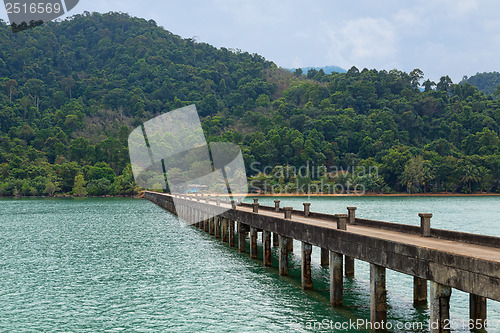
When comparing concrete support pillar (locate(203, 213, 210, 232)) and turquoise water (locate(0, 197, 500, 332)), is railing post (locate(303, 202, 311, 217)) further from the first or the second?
concrete support pillar (locate(203, 213, 210, 232))

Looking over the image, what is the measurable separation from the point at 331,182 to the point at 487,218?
77.8 m

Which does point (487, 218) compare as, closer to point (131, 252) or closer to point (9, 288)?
point (131, 252)

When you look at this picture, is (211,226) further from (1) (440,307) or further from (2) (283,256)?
(1) (440,307)

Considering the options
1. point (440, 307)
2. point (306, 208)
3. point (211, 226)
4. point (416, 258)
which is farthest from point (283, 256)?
point (211, 226)

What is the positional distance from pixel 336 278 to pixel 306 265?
3.28m

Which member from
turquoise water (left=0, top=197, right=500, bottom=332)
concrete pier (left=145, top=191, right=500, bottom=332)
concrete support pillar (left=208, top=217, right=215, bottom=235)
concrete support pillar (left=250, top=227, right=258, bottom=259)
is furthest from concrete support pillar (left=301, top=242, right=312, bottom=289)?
concrete support pillar (left=208, top=217, right=215, bottom=235)

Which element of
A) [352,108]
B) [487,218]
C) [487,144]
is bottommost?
[487,218]

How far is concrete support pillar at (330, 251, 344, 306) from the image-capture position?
62.3 feet

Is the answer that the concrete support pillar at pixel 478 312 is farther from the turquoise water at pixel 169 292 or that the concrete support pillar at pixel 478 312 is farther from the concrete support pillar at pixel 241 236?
the concrete support pillar at pixel 241 236

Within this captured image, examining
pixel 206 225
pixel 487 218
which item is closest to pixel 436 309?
pixel 206 225

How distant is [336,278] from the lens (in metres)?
19.4

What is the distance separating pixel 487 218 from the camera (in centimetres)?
6862

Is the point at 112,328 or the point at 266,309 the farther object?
the point at 266,309

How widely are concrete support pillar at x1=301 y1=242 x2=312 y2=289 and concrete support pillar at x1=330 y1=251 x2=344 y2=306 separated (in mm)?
2730
